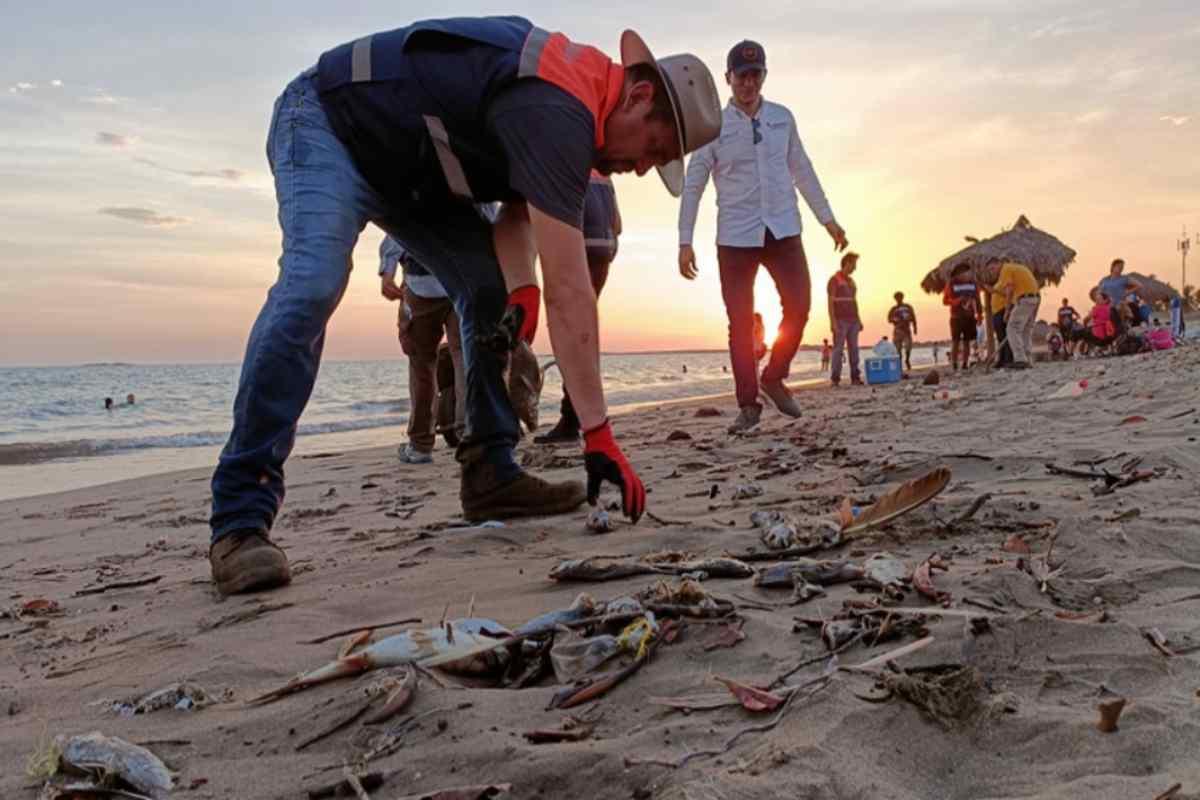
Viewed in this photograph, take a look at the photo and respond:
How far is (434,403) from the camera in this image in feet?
20.5

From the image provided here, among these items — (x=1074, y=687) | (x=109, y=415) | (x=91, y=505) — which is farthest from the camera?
(x=109, y=415)

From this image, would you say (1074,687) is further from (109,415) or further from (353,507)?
(109,415)

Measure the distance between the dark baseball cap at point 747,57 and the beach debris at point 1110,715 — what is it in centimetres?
525

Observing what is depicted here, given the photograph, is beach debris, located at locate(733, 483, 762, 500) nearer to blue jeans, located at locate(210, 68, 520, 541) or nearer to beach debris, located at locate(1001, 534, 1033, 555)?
beach debris, located at locate(1001, 534, 1033, 555)

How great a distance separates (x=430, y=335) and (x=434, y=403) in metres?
0.52

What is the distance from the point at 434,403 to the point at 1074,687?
5.31m

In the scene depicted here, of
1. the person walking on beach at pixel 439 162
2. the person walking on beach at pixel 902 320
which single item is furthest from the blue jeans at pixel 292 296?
the person walking on beach at pixel 902 320

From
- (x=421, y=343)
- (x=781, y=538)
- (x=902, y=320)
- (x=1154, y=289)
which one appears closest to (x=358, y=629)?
(x=781, y=538)

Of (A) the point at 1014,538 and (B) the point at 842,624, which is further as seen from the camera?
(A) the point at 1014,538

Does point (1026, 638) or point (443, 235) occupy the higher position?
point (443, 235)

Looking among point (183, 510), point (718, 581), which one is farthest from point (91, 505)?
point (718, 581)

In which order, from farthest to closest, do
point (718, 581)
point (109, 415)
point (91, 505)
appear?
1. point (109, 415)
2. point (91, 505)
3. point (718, 581)

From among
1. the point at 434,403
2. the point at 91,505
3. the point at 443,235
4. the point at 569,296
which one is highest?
the point at 443,235

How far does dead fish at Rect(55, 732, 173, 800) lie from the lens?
1.26m
